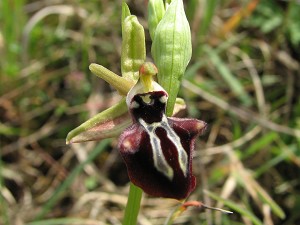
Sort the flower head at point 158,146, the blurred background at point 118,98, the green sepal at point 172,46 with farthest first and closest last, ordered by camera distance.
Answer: the blurred background at point 118,98
the green sepal at point 172,46
the flower head at point 158,146

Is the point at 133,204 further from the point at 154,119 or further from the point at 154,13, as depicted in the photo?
the point at 154,13

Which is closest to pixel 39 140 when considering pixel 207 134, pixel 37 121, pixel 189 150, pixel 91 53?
pixel 37 121

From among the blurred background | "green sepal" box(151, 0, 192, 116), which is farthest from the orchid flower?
the blurred background

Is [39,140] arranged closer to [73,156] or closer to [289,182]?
[73,156]

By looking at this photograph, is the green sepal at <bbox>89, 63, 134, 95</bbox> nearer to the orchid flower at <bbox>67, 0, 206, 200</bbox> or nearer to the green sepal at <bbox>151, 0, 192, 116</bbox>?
the orchid flower at <bbox>67, 0, 206, 200</bbox>

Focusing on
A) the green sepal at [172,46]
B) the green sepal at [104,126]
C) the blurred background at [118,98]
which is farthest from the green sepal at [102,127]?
the blurred background at [118,98]

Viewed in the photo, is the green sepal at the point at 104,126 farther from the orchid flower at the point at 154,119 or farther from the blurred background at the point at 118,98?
the blurred background at the point at 118,98
